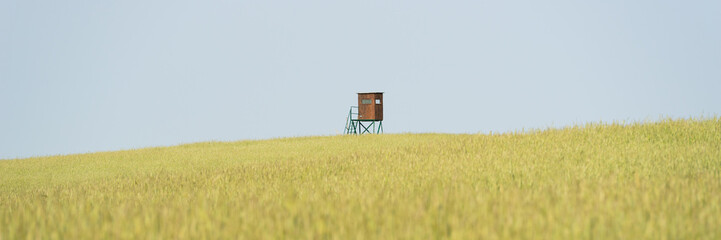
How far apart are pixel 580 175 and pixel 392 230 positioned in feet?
14.0

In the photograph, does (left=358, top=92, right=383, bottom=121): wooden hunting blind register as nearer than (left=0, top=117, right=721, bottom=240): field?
No

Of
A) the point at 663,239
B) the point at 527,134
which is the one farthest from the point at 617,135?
the point at 663,239

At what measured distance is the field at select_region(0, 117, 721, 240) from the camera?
3447mm

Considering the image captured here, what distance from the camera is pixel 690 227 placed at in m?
3.55

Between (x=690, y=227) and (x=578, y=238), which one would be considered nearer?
(x=578, y=238)

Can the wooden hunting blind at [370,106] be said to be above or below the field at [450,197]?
above

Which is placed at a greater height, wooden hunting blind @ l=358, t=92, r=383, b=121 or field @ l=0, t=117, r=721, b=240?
wooden hunting blind @ l=358, t=92, r=383, b=121

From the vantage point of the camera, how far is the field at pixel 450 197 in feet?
11.3

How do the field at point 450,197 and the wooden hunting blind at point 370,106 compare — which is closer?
the field at point 450,197

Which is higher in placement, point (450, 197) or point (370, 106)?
point (370, 106)

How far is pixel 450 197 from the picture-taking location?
4.57 m

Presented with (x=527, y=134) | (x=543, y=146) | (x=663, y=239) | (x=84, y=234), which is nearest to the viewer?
(x=663, y=239)

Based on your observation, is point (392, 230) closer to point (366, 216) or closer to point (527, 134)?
point (366, 216)

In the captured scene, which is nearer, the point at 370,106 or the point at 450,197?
the point at 450,197
